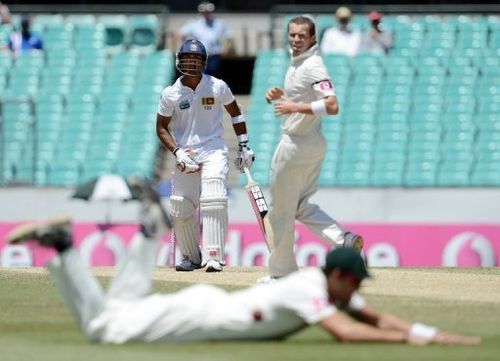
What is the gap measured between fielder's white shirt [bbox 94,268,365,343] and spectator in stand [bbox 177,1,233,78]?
545 inches

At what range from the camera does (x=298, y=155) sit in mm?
12172

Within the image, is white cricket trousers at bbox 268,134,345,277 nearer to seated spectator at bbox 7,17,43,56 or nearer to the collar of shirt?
the collar of shirt

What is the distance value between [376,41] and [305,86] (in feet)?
35.8

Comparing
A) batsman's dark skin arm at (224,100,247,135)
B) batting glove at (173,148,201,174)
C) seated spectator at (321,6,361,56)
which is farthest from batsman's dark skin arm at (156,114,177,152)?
seated spectator at (321,6,361,56)

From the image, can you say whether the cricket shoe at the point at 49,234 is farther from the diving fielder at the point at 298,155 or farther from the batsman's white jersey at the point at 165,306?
the diving fielder at the point at 298,155

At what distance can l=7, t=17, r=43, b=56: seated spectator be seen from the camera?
78.5 feet

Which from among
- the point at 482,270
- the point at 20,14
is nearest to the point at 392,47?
the point at 20,14

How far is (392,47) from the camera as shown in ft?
76.1

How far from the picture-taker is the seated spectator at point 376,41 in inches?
898

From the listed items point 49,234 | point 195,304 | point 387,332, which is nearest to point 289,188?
point 387,332

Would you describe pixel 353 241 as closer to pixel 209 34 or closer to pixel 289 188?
pixel 289 188

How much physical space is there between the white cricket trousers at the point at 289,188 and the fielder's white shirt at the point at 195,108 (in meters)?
1.95

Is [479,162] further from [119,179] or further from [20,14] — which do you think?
[20,14]

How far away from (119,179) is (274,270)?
7.87 m
